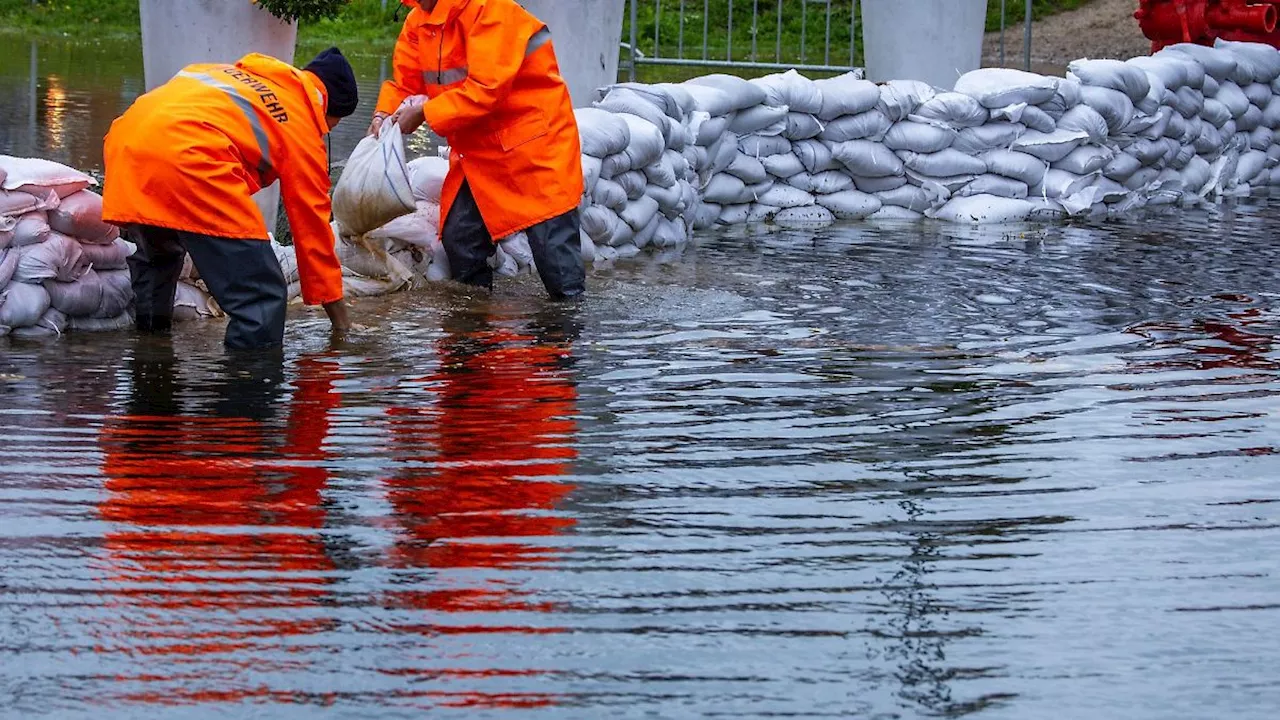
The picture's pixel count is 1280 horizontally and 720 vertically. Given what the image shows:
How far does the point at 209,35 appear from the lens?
258 inches

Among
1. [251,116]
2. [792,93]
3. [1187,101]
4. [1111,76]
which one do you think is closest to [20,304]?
[251,116]

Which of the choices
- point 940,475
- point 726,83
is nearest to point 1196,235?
point 726,83

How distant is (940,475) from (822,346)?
1.52 m

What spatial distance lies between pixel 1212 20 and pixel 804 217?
11.6ft

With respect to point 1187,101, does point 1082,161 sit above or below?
below

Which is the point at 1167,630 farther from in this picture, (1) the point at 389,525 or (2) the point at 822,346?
(2) the point at 822,346

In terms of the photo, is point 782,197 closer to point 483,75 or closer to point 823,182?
point 823,182

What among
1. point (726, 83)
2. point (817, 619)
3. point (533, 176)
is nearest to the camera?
point (817, 619)

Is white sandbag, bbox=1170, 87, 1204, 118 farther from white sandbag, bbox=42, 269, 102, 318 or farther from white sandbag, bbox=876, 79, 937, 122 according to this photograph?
white sandbag, bbox=42, 269, 102, 318

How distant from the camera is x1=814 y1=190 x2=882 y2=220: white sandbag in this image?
28.5 ft

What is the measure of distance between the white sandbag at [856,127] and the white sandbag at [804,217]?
35 centimetres

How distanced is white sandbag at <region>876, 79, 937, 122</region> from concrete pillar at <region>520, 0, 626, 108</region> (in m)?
1.31

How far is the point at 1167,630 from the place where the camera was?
2.96 meters

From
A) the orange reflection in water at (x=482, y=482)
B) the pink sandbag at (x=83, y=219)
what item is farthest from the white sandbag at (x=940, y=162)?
the pink sandbag at (x=83, y=219)
